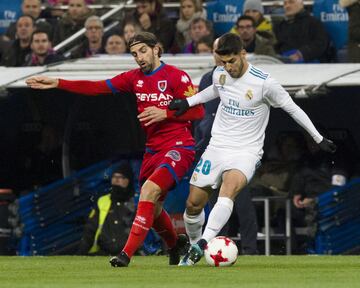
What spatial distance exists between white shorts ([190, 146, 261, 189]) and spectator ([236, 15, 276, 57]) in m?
5.84

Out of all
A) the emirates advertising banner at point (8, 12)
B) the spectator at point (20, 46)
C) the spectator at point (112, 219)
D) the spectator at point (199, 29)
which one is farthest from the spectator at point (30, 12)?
the spectator at point (112, 219)

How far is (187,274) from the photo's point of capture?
12445mm

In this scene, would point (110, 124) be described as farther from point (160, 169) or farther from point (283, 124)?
point (160, 169)

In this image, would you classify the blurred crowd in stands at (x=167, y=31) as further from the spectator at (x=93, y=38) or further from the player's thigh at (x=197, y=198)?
the player's thigh at (x=197, y=198)

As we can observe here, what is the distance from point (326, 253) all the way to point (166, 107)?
15.0ft

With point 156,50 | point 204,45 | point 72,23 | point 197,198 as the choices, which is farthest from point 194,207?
point 72,23

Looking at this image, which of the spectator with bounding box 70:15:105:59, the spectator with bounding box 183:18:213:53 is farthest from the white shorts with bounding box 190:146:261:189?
the spectator with bounding box 70:15:105:59

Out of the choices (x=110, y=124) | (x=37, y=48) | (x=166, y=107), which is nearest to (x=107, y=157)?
(x=110, y=124)

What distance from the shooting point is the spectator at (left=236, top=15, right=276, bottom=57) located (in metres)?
19.6

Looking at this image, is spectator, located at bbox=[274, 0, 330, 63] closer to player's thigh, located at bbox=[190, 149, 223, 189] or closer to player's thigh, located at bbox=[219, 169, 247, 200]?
player's thigh, located at bbox=[190, 149, 223, 189]

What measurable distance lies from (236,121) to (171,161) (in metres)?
0.69

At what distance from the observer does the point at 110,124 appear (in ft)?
66.9

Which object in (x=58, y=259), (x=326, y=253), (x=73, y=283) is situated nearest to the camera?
(x=73, y=283)

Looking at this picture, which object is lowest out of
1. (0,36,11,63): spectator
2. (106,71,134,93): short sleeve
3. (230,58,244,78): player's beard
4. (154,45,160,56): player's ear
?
(0,36,11,63): spectator
